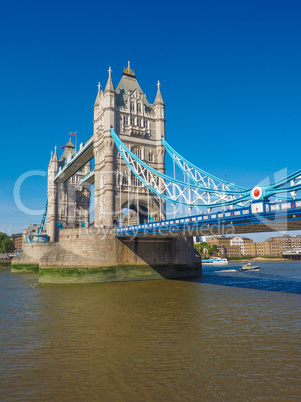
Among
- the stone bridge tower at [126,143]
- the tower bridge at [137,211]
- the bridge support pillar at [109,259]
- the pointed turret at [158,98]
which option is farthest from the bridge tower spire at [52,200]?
the pointed turret at [158,98]

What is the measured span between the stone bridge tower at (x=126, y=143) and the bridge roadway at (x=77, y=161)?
226 inches

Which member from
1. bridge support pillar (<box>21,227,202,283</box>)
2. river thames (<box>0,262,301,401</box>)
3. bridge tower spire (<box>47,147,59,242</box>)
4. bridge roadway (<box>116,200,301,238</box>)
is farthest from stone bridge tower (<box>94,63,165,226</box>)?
bridge tower spire (<box>47,147,59,242</box>)

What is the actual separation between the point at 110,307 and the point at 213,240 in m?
119

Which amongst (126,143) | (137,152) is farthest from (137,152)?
(126,143)

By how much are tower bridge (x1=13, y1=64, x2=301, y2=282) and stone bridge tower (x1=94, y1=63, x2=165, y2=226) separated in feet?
0.37

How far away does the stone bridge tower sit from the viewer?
3666 centimetres

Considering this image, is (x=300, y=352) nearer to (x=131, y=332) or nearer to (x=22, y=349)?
(x=131, y=332)

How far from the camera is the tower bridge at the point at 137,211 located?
22.7 metres

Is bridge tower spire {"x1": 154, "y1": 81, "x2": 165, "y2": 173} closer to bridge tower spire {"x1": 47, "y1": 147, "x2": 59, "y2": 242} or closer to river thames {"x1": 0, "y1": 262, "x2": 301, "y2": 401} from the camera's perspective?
river thames {"x1": 0, "y1": 262, "x2": 301, "y2": 401}

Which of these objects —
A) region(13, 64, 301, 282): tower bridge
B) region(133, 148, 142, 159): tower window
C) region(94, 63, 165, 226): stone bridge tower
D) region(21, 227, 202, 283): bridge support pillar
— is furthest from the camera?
region(133, 148, 142, 159): tower window

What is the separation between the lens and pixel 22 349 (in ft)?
34.3

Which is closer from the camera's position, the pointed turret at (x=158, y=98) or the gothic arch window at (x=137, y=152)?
the gothic arch window at (x=137, y=152)

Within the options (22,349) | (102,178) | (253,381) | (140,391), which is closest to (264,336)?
(253,381)

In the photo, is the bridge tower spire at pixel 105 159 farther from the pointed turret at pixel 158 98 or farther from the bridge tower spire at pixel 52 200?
the bridge tower spire at pixel 52 200
